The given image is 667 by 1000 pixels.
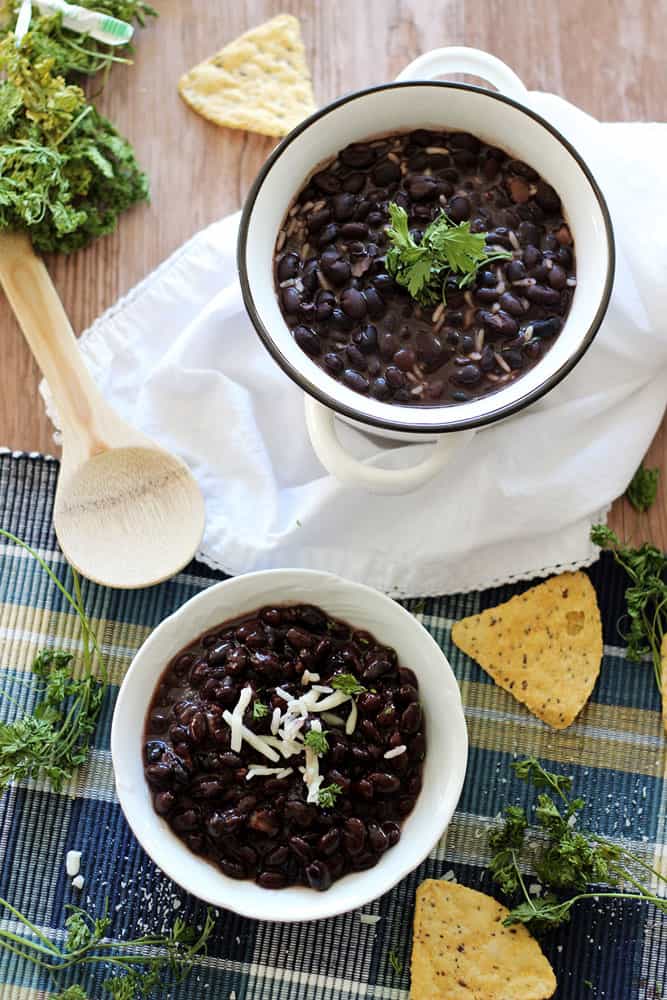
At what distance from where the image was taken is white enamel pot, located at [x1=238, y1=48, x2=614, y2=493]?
2.03 metres

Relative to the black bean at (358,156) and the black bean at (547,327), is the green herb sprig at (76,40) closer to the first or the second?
the black bean at (358,156)

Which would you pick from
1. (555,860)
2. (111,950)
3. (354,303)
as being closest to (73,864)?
(111,950)

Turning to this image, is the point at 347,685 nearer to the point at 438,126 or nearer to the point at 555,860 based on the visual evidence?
the point at 555,860

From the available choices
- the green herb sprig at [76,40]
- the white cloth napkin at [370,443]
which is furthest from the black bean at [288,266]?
the green herb sprig at [76,40]

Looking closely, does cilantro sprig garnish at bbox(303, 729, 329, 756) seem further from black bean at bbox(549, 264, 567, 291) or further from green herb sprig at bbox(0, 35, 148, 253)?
green herb sprig at bbox(0, 35, 148, 253)

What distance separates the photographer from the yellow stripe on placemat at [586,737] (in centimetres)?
245

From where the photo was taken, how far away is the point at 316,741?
2.12 metres

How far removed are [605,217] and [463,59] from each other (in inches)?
16.7

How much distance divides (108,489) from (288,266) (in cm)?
65

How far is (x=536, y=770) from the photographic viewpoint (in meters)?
2.33

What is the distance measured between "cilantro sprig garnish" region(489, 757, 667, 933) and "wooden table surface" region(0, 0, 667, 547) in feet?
4.40

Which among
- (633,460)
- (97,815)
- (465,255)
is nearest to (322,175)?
(465,255)

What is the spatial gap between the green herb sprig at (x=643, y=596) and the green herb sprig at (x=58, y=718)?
3.72 feet

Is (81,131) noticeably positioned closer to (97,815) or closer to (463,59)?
(463,59)
